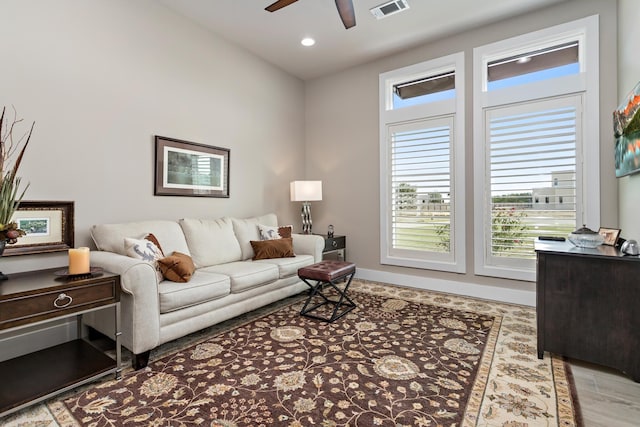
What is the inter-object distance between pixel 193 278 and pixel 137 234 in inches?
26.6

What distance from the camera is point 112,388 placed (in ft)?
6.31

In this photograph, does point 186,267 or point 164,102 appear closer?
point 186,267

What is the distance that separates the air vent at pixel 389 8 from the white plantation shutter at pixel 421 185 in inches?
54.0

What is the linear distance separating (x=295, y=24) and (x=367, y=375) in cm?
361

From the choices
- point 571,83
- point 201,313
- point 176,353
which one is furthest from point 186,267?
point 571,83

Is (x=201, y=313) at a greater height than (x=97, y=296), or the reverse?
(x=97, y=296)

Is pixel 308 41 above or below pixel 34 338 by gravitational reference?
above

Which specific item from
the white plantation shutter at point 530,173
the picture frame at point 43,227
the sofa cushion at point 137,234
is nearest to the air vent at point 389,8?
the white plantation shutter at point 530,173

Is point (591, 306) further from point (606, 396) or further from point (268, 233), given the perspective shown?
point (268, 233)

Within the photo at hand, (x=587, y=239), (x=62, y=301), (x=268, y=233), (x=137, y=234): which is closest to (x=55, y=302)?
(x=62, y=301)

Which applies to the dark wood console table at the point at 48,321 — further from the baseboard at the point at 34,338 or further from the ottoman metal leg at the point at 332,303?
the ottoman metal leg at the point at 332,303

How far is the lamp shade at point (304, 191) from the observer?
177 inches

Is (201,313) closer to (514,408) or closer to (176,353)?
(176,353)

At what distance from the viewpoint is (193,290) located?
242 centimetres
